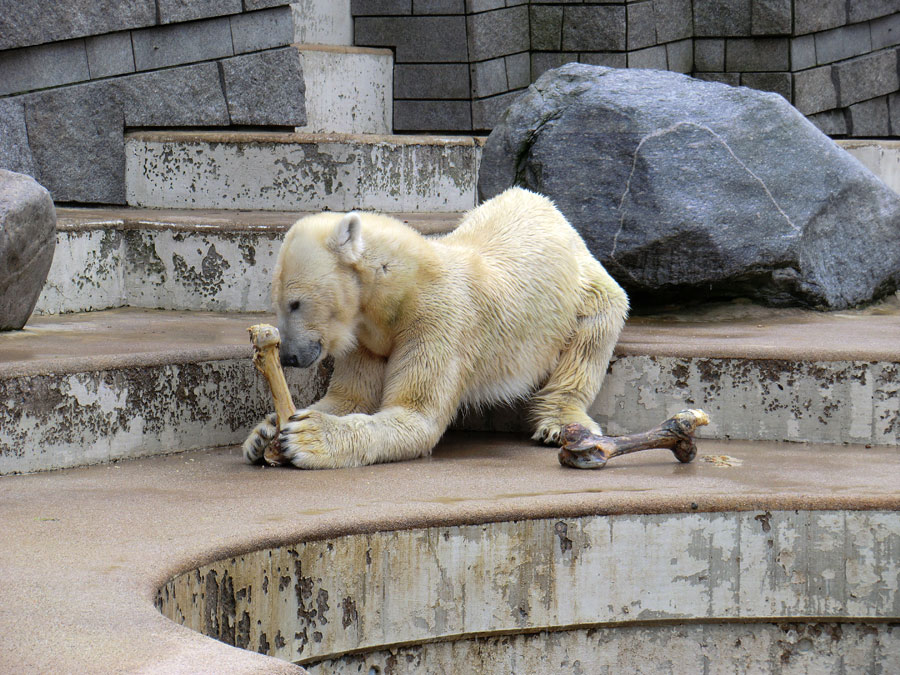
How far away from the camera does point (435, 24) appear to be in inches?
334

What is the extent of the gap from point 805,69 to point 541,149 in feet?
17.7

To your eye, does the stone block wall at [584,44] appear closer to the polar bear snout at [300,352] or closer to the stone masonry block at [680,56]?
the stone masonry block at [680,56]

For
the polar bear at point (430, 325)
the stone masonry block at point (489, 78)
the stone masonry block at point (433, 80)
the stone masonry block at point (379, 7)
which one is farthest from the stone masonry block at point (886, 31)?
the polar bear at point (430, 325)

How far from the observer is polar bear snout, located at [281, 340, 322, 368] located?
3318 mm

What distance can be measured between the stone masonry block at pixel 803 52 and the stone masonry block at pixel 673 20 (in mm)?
830

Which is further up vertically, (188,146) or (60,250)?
(188,146)

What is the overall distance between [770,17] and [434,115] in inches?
113

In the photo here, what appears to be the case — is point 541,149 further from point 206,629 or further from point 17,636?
point 17,636

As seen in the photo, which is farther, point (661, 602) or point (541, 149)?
point (541, 149)

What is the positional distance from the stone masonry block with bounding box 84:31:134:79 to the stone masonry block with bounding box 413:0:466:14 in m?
2.80

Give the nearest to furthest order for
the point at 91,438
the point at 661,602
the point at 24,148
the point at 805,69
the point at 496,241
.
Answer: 1. the point at 661,602
2. the point at 91,438
3. the point at 496,241
4. the point at 24,148
5. the point at 805,69

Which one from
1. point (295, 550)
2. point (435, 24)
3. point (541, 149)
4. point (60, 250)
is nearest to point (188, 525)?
point (295, 550)

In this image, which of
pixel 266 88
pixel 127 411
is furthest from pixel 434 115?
pixel 127 411

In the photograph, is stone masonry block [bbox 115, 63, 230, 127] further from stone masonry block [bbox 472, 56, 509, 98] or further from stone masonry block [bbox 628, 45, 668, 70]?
stone masonry block [bbox 628, 45, 668, 70]
